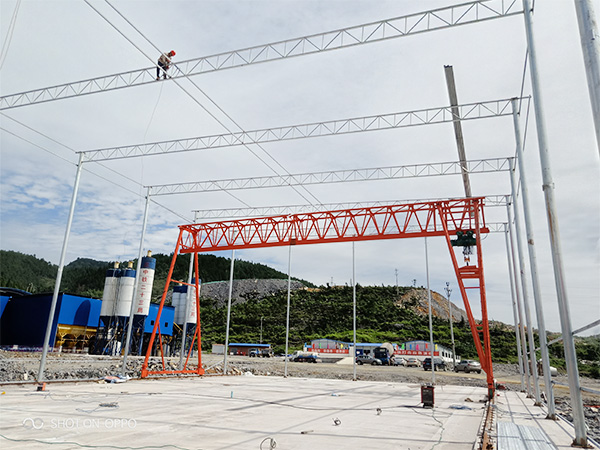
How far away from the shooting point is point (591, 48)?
17.1ft

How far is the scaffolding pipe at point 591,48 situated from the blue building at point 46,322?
1744 inches

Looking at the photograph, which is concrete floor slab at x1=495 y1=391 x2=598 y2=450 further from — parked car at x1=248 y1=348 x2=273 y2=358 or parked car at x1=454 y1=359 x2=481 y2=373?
parked car at x1=248 y1=348 x2=273 y2=358

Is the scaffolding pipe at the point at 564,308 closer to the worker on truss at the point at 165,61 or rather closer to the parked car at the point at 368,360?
the worker on truss at the point at 165,61

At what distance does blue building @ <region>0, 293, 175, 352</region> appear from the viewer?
40.2 meters

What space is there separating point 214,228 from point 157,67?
34.7 ft

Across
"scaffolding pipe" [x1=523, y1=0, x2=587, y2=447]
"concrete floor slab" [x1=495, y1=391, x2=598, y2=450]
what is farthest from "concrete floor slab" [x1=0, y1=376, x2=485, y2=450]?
"scaffolding pipe" [x1=523, y1=0, x2=587, y2=447]

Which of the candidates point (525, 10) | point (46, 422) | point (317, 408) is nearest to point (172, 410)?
point (46, 422)

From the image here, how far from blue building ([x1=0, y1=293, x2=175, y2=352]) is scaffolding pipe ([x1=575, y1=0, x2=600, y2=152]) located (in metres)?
44.3

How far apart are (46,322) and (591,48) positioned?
4655 centimetres

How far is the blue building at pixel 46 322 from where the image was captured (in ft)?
132

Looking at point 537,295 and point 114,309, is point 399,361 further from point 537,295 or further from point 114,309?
point 537,295

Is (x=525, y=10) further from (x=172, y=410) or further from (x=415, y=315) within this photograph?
(x=415, y=315)

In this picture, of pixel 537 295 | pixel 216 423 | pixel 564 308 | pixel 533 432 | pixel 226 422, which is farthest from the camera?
pixel 537 295

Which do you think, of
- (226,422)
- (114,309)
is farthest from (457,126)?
(114,309)
